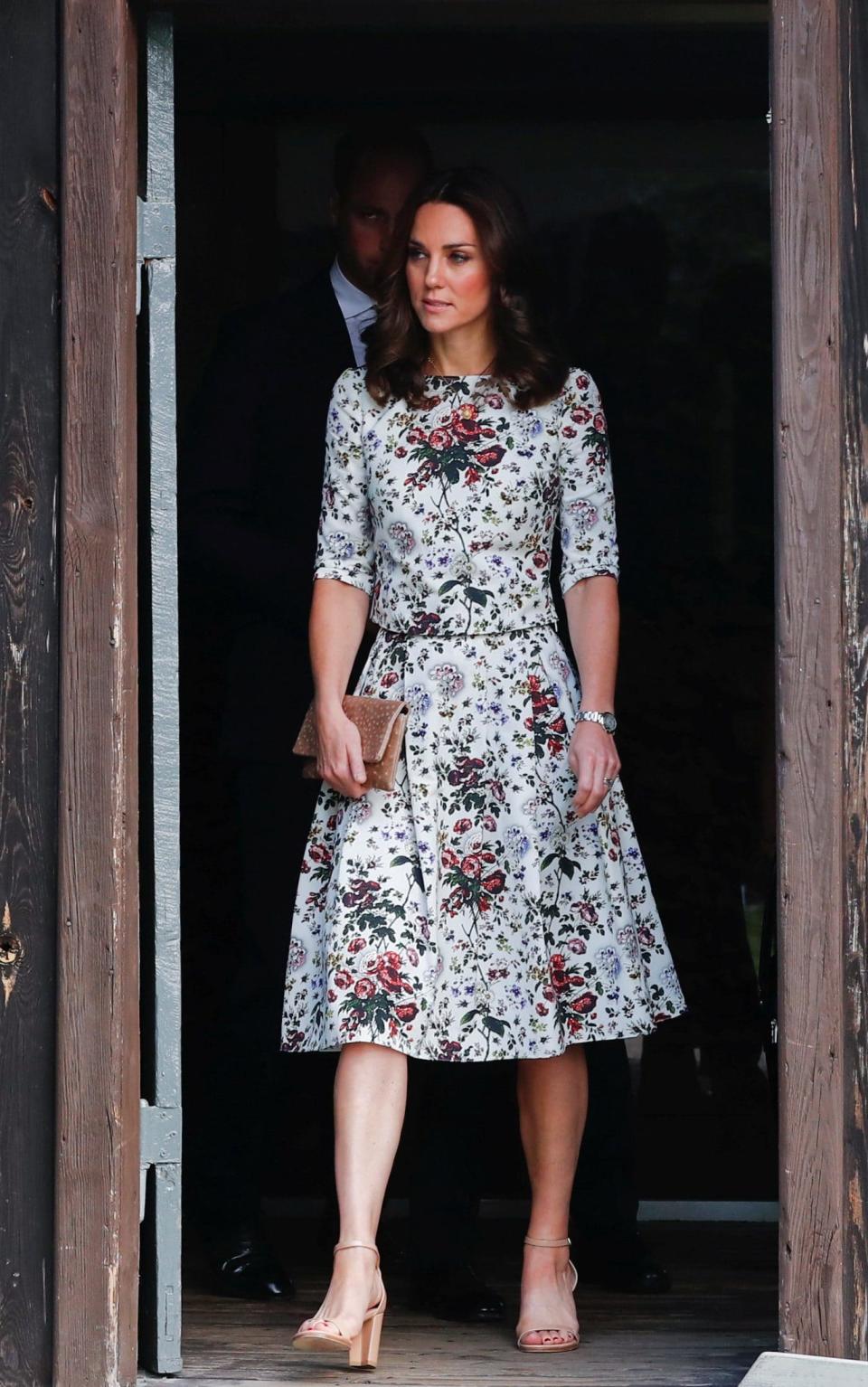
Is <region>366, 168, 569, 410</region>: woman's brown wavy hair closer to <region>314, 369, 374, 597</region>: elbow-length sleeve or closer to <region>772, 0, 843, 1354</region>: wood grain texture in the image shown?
<region>314, 369, 374, 597</region>: elbow-length sleeve

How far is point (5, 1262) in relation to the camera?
10.8 feet

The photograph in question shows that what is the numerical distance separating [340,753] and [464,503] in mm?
452

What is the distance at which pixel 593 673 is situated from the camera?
3.56 meters

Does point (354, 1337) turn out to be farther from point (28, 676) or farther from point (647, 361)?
point (647, 361)

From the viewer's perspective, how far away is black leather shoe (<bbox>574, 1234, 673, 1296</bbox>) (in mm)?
4000

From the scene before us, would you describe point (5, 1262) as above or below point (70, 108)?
below

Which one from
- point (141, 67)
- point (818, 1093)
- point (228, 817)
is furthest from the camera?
point (228, 817)

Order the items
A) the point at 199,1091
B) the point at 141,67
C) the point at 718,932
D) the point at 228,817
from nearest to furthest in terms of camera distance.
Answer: the point at 141,67 → the point at 199,1091 → the point at 228,817 → the point at 718,932

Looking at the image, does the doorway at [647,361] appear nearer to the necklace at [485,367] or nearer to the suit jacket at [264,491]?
the suit jacket at [264,491]

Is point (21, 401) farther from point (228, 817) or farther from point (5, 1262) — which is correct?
point (228, 817)

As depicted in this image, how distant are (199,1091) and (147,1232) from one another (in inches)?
46.3

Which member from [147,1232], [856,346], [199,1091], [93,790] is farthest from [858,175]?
[199,1091]

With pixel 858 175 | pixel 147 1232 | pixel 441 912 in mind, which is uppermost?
pixel 858 175

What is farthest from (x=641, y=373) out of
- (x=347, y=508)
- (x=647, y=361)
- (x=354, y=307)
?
(x=347, y=508)
